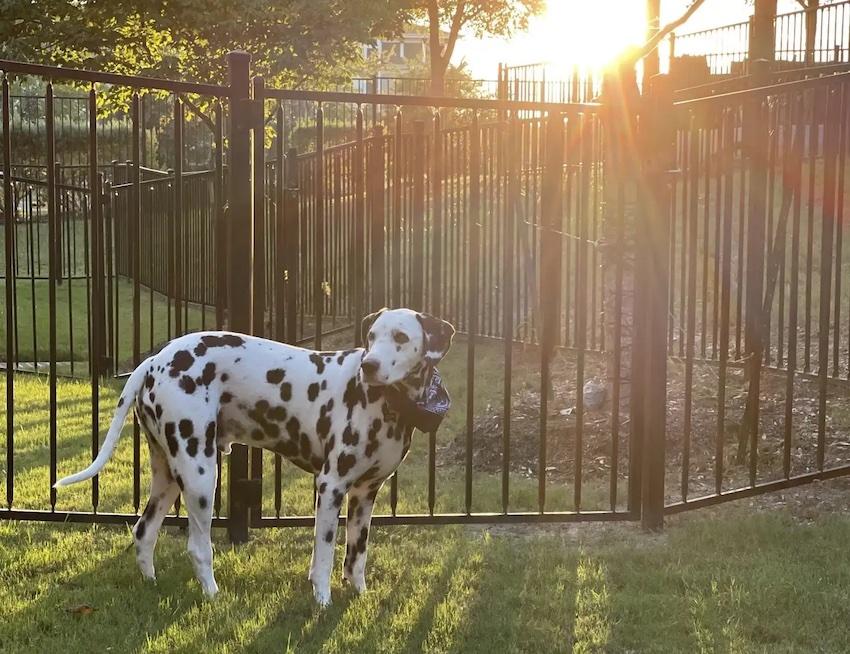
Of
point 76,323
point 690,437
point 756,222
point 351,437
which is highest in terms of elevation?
point 756,222

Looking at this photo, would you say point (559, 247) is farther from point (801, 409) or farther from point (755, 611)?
point (755, 611)

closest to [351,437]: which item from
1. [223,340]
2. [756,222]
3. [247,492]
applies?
[223,340]

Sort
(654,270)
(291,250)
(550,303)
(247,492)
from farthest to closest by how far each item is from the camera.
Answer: (550,303), (654,270), (291,250), (247,492)

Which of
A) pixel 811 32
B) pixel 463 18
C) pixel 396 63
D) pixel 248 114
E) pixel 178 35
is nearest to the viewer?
pixel 248 114

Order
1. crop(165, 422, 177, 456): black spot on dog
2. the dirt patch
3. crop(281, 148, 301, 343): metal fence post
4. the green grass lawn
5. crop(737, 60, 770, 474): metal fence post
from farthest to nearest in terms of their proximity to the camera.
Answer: the dirt patch, crop(737, 60, 770, 474): metal fence post, crop(281, 148, 301, 343): metal fence post, crop(165, 422, 177, 456): black spot on dog, the green grass lawn

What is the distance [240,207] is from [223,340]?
90 cm

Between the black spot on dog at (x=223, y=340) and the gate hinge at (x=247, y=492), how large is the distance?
103cm

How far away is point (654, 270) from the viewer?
544 centimetres

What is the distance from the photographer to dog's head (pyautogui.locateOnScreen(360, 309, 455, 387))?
404 cm

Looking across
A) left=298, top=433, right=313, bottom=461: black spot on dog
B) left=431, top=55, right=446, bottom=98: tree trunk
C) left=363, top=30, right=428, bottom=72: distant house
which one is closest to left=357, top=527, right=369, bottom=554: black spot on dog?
left=298, top=433, right=313, bottom=461: black spot on dog

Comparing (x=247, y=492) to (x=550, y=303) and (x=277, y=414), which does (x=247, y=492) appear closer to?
(x=277, y=414)

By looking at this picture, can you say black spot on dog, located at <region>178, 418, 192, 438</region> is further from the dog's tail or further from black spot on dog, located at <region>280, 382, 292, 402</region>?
black spot on dog, located at <region>280, 382, 292, 402</region>

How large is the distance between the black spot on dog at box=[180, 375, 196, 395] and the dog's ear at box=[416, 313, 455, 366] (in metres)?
0.98

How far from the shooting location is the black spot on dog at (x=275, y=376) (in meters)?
4.36
